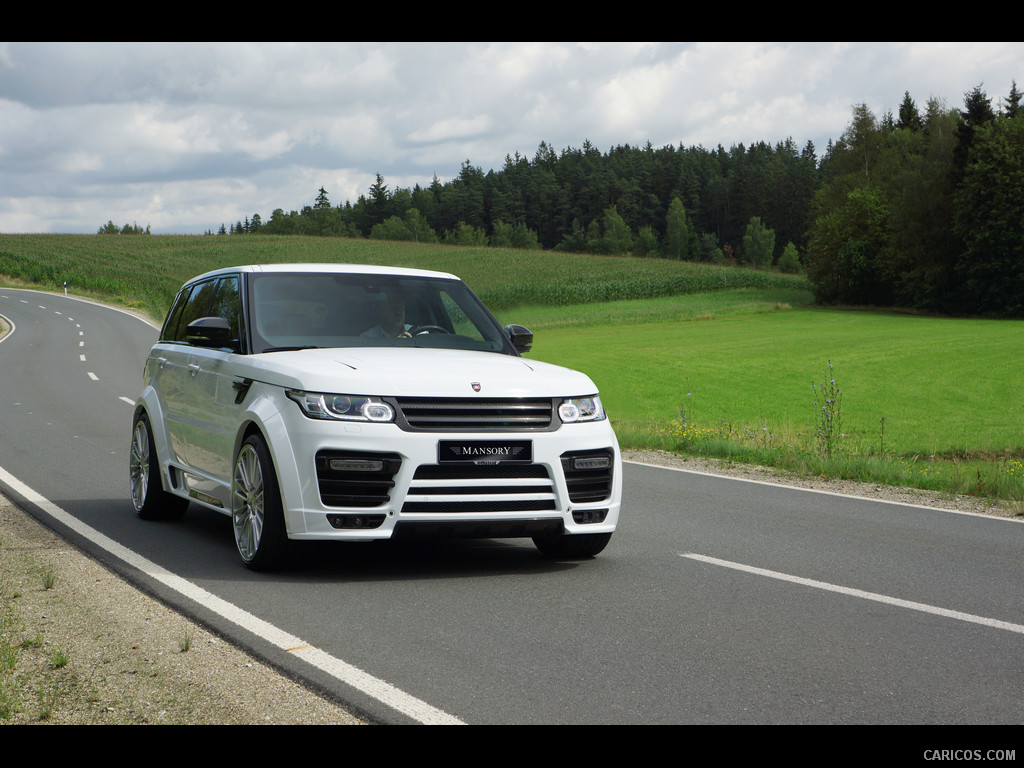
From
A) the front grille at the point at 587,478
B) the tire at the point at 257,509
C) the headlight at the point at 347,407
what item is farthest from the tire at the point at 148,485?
the front grille at the point at 587,478

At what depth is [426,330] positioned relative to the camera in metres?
7.78

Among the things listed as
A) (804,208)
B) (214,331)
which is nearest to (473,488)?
(214,331)

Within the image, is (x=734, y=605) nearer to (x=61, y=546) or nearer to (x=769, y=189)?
(x=61, y=546)

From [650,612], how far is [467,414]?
1525 mm

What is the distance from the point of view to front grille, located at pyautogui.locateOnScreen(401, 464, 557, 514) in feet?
20.6

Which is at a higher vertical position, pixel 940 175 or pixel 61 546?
pixel 940 175

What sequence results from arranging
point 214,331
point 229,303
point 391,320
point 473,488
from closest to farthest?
point 473,488
point 214,331
point 391,320
point 229,303

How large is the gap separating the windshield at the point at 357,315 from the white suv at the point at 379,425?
1cm

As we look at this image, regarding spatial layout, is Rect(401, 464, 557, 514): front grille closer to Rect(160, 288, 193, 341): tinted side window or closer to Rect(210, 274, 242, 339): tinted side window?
Rect(210, 274, 242, 339): tinted side window

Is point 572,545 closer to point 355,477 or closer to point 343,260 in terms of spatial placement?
point 355,477

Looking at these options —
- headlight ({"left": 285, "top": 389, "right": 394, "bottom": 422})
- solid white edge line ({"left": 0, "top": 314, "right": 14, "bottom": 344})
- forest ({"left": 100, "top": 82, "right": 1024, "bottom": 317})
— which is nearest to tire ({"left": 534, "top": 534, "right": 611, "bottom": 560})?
headlight ({"left": 285, "top": 389, "right": 394, "bottom": 422})

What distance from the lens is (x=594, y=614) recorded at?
585 cm
